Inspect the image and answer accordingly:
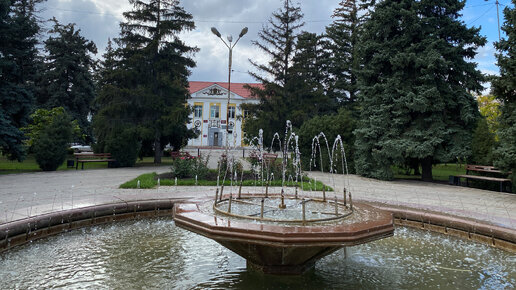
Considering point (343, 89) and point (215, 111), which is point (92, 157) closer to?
point (343, 89)

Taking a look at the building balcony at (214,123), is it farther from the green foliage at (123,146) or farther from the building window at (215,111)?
the green foliage at (123,146)

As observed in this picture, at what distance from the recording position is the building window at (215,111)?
166 ft

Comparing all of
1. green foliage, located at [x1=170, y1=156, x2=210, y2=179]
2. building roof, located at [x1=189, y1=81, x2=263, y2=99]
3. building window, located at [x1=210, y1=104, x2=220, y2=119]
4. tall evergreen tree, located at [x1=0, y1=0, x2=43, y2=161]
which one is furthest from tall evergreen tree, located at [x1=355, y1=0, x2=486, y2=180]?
building window, located at [x1=210, y1=104, x2=220, y2=119]

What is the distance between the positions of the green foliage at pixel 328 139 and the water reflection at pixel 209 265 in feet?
37.2

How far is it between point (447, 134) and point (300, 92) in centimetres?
1280

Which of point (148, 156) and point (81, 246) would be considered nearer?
point (81, 246)

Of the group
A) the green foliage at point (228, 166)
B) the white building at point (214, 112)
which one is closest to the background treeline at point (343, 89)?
the green foliage at point (228, 166)

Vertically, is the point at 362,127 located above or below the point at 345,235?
above

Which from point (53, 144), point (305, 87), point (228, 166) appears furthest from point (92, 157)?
point (305, 87)

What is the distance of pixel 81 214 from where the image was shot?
19.2ft

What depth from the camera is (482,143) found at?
12.8 meters

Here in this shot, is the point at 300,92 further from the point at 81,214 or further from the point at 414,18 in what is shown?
the point at 81,214

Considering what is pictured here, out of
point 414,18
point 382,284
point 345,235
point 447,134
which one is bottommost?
point 382,284

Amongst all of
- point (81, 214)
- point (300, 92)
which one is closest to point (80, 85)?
point (300, 92)
